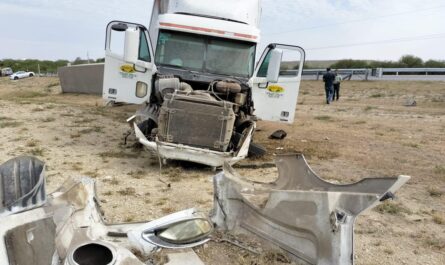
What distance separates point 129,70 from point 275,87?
111 inches

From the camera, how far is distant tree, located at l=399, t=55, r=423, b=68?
177 ft

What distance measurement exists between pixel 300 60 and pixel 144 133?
3.22 meters

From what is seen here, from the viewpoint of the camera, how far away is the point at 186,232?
262 centimetres

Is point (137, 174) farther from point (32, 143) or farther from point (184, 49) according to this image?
point (32, 143)

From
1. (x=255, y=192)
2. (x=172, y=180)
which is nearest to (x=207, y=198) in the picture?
(x=172, y=180)

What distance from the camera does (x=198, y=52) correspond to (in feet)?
27.3

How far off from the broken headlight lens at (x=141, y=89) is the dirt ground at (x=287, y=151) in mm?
1131

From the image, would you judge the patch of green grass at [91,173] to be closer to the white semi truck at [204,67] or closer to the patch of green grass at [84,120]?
the white semi truck at [204,67]

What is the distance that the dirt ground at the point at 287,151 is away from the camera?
4.76 m

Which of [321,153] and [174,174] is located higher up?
[321,153]

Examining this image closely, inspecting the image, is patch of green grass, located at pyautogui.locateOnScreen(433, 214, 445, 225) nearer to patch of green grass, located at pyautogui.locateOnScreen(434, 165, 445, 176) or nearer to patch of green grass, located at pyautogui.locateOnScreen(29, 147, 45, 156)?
patch of green grass, located at pyautogui.locateOnScreen(434, 165, 445, 176)

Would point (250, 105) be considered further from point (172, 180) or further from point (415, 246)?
point (415, 246)

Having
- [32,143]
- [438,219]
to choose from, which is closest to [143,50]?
[32,143]

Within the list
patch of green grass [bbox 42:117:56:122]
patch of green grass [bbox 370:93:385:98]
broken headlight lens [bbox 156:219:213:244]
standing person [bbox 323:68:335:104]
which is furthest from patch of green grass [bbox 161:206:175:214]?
patch of green grass [bbox 370:93:385:98]
